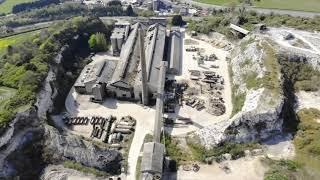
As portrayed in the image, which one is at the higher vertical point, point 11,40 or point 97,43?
point 97,43

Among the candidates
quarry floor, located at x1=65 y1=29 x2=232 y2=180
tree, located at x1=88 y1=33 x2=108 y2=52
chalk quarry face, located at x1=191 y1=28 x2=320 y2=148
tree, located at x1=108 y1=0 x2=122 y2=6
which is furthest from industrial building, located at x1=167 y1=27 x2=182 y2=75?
Result: tree, located at x1=108 y1=0 x2=122 y2=6

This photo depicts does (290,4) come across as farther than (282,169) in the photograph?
Yes

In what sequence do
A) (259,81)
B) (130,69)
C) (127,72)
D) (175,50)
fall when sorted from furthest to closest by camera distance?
(175,50)
(130,69)
(127,72)
(259,81)

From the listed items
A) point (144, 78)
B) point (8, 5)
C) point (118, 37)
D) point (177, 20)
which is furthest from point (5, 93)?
point (8, 5)

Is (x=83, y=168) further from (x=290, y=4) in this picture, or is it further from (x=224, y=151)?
(x=290, y=4)

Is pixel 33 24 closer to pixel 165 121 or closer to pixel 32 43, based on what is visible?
pixel 32 43

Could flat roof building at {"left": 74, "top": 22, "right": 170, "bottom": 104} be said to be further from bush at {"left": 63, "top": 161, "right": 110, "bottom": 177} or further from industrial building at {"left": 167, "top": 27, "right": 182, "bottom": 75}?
bush at {"left": 63, "top": 161, "right": 110, "bottom": 177}

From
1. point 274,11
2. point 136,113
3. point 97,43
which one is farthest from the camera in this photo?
point 274,11

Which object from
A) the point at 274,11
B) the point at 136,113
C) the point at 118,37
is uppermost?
the point at 274,11
